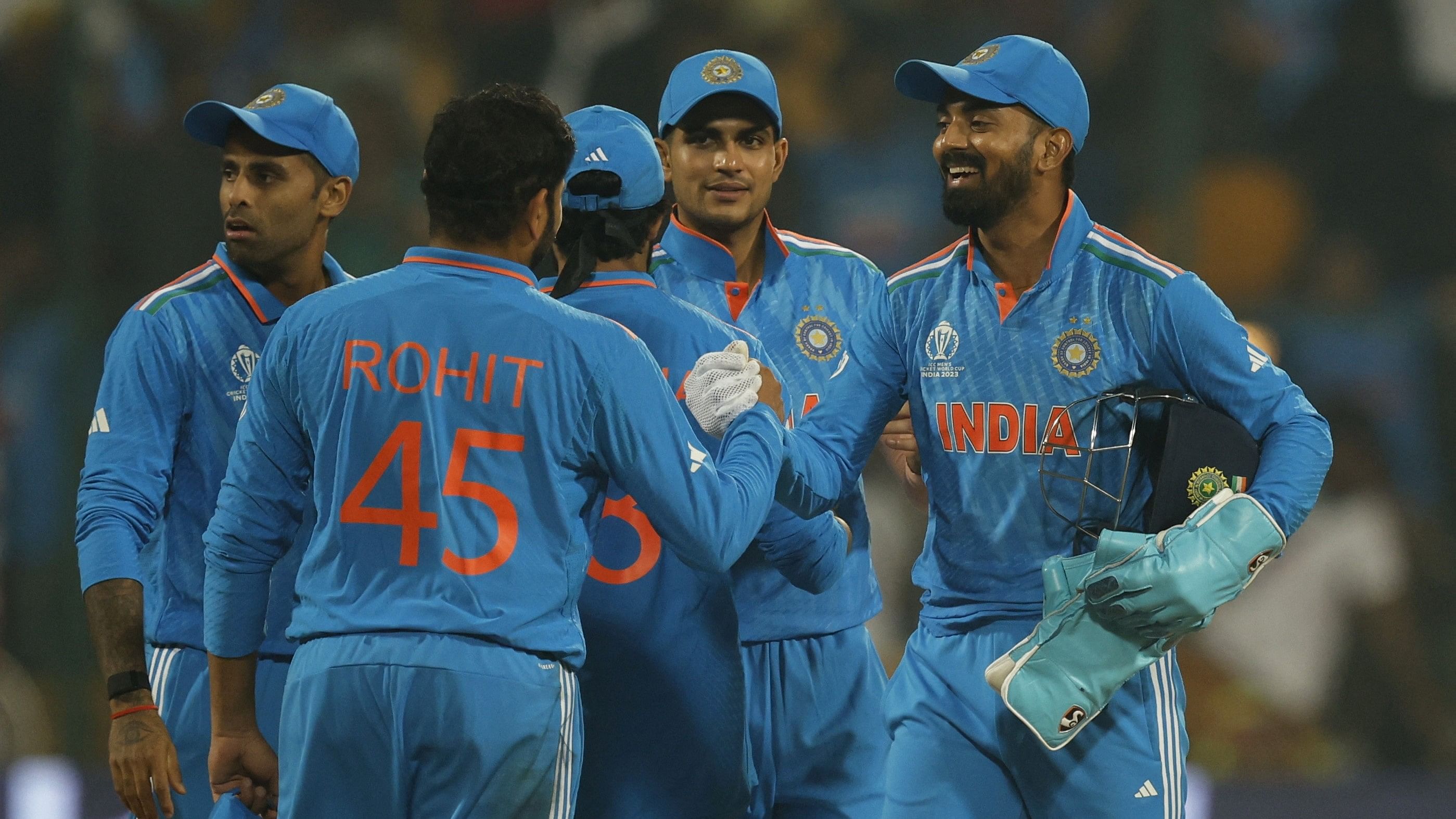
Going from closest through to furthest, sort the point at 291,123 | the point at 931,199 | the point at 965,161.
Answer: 1. the point at 965,161
2. the point at 291,123
3. the point at 931,199

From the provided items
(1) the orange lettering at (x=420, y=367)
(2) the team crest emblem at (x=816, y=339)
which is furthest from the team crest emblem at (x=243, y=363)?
(2) the team crest emblem at (x=816, y=339)

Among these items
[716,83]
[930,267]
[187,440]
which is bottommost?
[187,440]

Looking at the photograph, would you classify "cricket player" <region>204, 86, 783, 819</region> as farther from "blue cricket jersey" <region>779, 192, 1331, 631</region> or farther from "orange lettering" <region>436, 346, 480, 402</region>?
"blue cricket jersey" <region>779, 192, 1331, 631</region>

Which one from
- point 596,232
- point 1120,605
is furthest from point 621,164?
point 1120,605

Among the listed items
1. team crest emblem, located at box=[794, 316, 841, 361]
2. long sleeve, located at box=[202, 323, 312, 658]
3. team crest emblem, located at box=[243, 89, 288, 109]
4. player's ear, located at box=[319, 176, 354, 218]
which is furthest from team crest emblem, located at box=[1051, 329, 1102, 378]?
team crest emblem, located at box=[243, 89, 288, 109]

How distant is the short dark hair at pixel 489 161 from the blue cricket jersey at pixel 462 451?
7cm

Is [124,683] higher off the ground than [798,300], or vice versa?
[798,300]

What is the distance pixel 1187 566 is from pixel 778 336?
1481 mm

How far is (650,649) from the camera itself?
3414 mm

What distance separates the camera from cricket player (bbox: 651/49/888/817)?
4020 mm

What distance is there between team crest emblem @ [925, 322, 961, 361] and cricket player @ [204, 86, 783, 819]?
0.88m

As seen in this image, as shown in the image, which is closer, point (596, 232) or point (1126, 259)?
point (596, 232)

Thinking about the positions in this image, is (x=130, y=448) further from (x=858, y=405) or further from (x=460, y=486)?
(x=858, y=405)

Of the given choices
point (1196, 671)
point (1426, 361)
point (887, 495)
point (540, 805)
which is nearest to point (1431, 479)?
point (1426, 361)
